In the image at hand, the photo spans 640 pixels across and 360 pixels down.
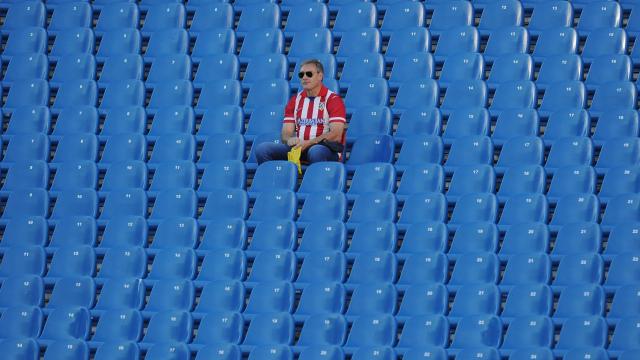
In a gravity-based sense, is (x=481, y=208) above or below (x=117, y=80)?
below

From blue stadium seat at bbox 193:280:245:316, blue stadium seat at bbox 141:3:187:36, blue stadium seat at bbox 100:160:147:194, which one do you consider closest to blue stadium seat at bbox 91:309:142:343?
blue stadium seat at bbox 193:280:245:316

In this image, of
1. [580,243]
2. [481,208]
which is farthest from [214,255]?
[580,243]

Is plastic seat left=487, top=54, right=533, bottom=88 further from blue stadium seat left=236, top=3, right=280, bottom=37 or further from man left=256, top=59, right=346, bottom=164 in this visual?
blue stadium seat left=236, top=3, right=280, bottom=37

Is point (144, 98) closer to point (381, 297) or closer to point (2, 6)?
point (2, 6)

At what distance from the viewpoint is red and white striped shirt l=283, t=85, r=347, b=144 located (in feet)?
23.5

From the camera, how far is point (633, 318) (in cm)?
623

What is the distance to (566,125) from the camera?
7.23m

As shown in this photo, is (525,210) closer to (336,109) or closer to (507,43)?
(336,109)

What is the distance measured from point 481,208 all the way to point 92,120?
2.33 metres

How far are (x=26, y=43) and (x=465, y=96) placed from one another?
2.73 m

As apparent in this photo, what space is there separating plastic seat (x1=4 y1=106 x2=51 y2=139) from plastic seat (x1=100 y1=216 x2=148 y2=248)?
986 mm

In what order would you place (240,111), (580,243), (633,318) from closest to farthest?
(633,318) < (580,243) < (240,111)

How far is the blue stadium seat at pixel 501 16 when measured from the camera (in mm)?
7910

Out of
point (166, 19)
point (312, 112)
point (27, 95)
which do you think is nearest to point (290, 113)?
point (312, 112)
